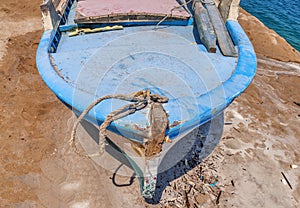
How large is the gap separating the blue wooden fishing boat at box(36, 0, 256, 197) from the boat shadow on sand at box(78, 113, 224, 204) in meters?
0.44

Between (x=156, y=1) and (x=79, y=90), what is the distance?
266 centimetres

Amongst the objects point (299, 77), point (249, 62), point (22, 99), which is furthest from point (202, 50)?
point (299, 77)

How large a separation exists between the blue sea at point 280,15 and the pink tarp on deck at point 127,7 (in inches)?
311

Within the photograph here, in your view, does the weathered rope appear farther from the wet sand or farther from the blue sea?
the blue sea

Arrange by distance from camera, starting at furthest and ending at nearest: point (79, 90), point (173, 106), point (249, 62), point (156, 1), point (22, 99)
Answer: point (22, 99) → point (156, 1) → point (249, 62) → point (79, 90) → point (173, 106)

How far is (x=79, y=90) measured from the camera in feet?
10.4

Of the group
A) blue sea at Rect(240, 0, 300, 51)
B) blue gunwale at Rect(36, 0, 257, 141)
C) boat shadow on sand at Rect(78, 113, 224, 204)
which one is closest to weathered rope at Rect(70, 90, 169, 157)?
blue gunwale at Rect(36, 0, 257, 141)

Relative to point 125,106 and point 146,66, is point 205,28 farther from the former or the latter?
point 125,106

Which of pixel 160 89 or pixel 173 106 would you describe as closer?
pixel 173 106

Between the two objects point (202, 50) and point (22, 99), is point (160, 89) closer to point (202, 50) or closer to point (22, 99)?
point (202, 50)

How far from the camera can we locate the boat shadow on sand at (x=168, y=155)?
427 centimetres

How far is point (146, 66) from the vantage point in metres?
3.55

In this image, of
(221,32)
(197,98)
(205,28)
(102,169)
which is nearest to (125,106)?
(197,98)

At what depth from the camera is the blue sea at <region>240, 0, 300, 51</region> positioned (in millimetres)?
11081
